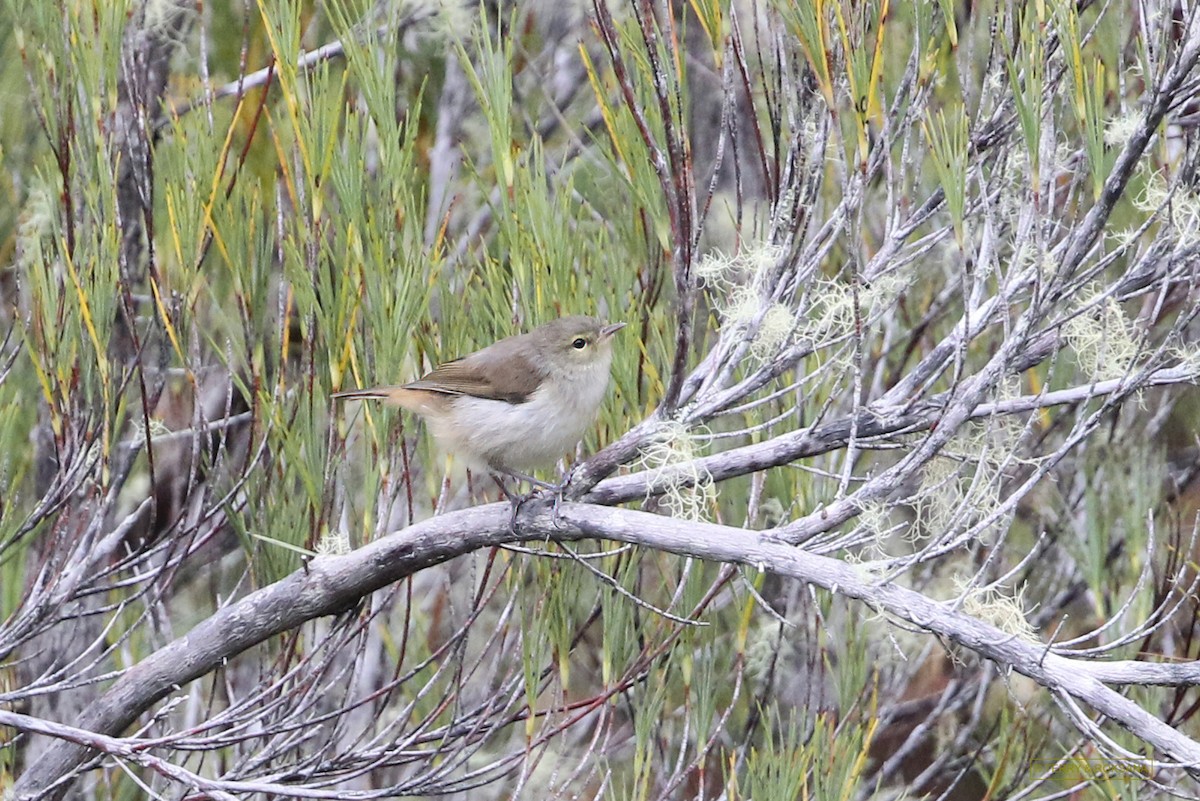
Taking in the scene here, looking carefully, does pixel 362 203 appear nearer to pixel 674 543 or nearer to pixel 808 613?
A: pixel 674 543

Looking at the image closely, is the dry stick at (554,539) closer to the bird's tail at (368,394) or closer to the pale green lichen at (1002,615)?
the pale green lichen at (1002,615)

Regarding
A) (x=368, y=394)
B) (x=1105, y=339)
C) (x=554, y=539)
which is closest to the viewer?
(x=1105, y=339)

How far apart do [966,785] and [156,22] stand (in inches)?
155

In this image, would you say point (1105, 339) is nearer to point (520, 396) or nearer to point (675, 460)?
point (675, 460)

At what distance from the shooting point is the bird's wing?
286 centimetres

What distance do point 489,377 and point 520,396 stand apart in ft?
0.28

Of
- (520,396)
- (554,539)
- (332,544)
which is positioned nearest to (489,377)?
(520,396)

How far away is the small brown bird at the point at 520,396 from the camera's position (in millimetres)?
2814

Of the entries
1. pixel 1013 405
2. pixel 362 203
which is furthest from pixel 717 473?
pixel 362 203

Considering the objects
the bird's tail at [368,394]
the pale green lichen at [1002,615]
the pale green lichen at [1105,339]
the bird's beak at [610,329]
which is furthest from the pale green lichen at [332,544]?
the pale green lichen at [1105,339]

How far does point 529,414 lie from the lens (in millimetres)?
2910

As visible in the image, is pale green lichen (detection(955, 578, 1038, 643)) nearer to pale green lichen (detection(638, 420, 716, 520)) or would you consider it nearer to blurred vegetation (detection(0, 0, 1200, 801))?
blurred vegetation (detection(0, 0, 1200, 801))

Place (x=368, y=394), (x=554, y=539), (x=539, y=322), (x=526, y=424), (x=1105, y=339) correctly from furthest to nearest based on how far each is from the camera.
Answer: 1. (x=526, y=424)
2. (x=539, y=322)
3. (x=368, y=394)
4. (x=554, y=539)
5. (x=1105, y=339)

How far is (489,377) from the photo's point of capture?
9.72ft
